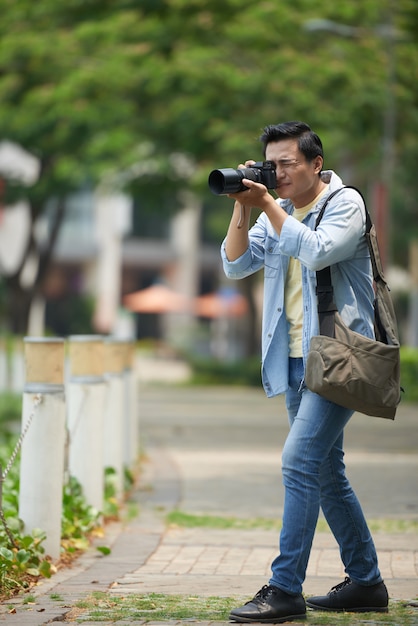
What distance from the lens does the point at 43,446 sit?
616 cm

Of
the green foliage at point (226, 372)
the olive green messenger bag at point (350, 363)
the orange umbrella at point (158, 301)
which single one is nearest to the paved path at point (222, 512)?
the olive green messenger bag at point (350, 363)

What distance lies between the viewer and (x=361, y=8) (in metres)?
20.8

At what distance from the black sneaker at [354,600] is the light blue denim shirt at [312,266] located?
32.2 inches

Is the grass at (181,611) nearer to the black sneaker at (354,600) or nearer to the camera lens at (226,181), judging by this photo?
the black sneaker at (354,600)

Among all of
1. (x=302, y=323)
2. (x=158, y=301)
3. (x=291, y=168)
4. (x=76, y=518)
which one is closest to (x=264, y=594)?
(x=302, y=323)

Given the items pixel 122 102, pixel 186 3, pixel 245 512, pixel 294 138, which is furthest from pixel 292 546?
pixel 122 102

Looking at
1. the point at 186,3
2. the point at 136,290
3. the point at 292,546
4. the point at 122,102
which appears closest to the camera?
the point at 292,546

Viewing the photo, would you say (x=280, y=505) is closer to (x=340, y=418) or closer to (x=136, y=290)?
(x=340, y=418)

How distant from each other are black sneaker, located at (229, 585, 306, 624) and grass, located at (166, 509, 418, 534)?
2.81 metres

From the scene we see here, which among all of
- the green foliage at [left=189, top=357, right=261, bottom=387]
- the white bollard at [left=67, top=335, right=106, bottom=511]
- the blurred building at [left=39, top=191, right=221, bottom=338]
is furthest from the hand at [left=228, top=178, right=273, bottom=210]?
the blurred building at [left=39, top=191, right=221, bottom=338]

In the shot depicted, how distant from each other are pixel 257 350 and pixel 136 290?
31.7 metres

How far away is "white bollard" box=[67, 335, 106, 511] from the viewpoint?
753 centimetres

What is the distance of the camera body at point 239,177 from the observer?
4730mm

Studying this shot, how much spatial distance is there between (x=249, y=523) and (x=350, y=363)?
343cm
